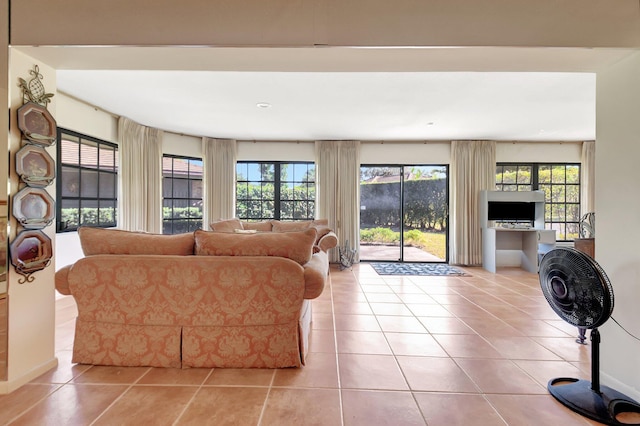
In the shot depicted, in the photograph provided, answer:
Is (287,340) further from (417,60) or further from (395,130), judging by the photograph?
(395,130)

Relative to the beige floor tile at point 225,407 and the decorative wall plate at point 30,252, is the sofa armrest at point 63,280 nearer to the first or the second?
the decorative wall plate at point 30,252

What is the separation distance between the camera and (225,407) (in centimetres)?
159

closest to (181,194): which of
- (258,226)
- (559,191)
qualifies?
(258,226)

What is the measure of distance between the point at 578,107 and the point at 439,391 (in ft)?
14.0

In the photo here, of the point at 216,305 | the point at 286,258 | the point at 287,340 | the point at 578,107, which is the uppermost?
the point at 578,107

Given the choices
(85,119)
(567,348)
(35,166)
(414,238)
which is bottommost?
(567,348)

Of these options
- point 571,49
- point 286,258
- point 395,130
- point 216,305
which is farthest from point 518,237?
point 216,305

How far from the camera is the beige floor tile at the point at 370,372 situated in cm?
179

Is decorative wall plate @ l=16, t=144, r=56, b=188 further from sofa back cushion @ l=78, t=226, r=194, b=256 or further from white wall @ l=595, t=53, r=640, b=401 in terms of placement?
white wall @ l=595, t=53, r=640, b=401

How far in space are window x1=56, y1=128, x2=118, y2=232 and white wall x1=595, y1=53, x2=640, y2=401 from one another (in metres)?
5.33

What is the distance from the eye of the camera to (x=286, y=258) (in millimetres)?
1965

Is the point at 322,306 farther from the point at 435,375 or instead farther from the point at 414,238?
the point at 414,238

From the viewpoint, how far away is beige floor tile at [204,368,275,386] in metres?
1.80

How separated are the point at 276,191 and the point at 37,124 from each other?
14.3 ft
